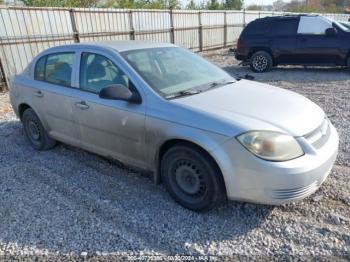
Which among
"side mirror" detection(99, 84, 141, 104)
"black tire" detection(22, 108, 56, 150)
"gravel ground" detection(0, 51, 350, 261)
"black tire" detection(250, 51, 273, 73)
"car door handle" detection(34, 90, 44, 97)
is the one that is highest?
"side mirror" detection(99, 84, 141, 104)

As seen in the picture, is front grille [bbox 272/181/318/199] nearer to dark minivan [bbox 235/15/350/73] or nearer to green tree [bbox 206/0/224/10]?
dark minivan [bbox 235/15/350/73]

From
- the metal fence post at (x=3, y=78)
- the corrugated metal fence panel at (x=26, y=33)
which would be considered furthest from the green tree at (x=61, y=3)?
the metal fence post at (x=3, y=78)

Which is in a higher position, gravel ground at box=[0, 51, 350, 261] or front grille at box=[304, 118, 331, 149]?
front grille at box=[304, 118, 331, 149]

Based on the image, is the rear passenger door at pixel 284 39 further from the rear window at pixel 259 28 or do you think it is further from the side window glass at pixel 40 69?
the side window glass at pixel 40 69

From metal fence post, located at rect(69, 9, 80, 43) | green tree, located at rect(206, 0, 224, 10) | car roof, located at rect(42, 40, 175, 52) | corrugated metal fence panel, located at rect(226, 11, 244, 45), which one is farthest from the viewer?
green tree, located at rect(206, 0, 224, 10)

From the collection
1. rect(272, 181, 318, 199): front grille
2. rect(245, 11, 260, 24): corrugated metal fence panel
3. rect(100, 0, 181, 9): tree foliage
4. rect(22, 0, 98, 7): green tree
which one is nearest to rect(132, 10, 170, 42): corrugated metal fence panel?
rect(22, 0, 98, 7): green tree

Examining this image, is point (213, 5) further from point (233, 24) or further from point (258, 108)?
point (258, 108)

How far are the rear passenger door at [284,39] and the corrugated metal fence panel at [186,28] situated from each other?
5289mm

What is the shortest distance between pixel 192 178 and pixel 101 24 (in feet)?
30.9

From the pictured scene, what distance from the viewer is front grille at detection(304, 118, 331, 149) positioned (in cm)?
276

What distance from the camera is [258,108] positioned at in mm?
2943

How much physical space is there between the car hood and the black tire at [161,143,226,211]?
0.40 meters

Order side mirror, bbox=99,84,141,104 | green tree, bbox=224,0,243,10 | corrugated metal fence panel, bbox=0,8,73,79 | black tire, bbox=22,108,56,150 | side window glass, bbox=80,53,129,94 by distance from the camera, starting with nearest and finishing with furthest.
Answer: side mirror, bbox=99,84,141,104 → side window glass, bbox=80,53,129,94 → black tire, bbox=22,108,56,150 → corrugated metal fence panel, bbox=0,8,73,79 → green tree, bbox=224,0,243,10

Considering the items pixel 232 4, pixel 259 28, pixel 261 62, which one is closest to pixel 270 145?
pixel 261 62
